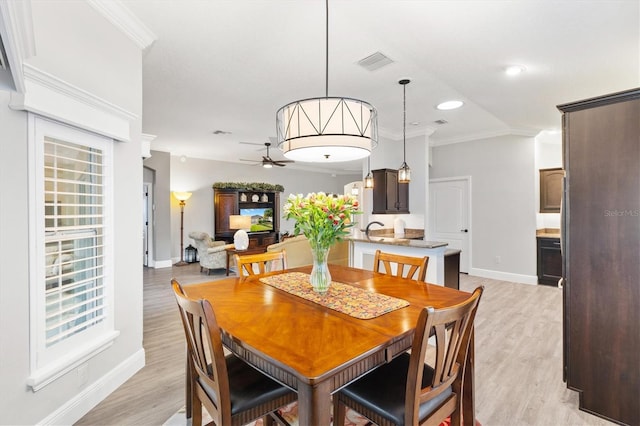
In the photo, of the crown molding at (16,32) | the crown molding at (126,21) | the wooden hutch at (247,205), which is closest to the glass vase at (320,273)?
the crown molding at (16,32)

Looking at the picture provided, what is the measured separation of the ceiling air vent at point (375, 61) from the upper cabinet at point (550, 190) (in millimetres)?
4097

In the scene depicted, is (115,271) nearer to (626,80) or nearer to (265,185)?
(626,80)

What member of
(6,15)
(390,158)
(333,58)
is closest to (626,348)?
(333,58)

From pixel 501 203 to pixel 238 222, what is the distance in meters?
5.88

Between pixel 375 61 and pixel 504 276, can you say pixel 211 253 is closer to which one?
pixel 375 61

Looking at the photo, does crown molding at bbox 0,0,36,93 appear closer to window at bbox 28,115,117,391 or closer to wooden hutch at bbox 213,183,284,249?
window at bbox 28,115,117,391

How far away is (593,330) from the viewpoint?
6.39 feet

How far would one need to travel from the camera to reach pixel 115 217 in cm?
224

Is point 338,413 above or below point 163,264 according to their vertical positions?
above

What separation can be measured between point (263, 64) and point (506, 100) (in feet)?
9.37

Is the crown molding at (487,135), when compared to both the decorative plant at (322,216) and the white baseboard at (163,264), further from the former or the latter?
the white baseboard at (163,264)

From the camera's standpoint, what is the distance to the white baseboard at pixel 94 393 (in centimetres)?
180

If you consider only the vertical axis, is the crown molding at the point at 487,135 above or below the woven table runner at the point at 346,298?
above

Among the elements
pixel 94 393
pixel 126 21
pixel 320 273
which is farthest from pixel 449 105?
pixel 94 393
